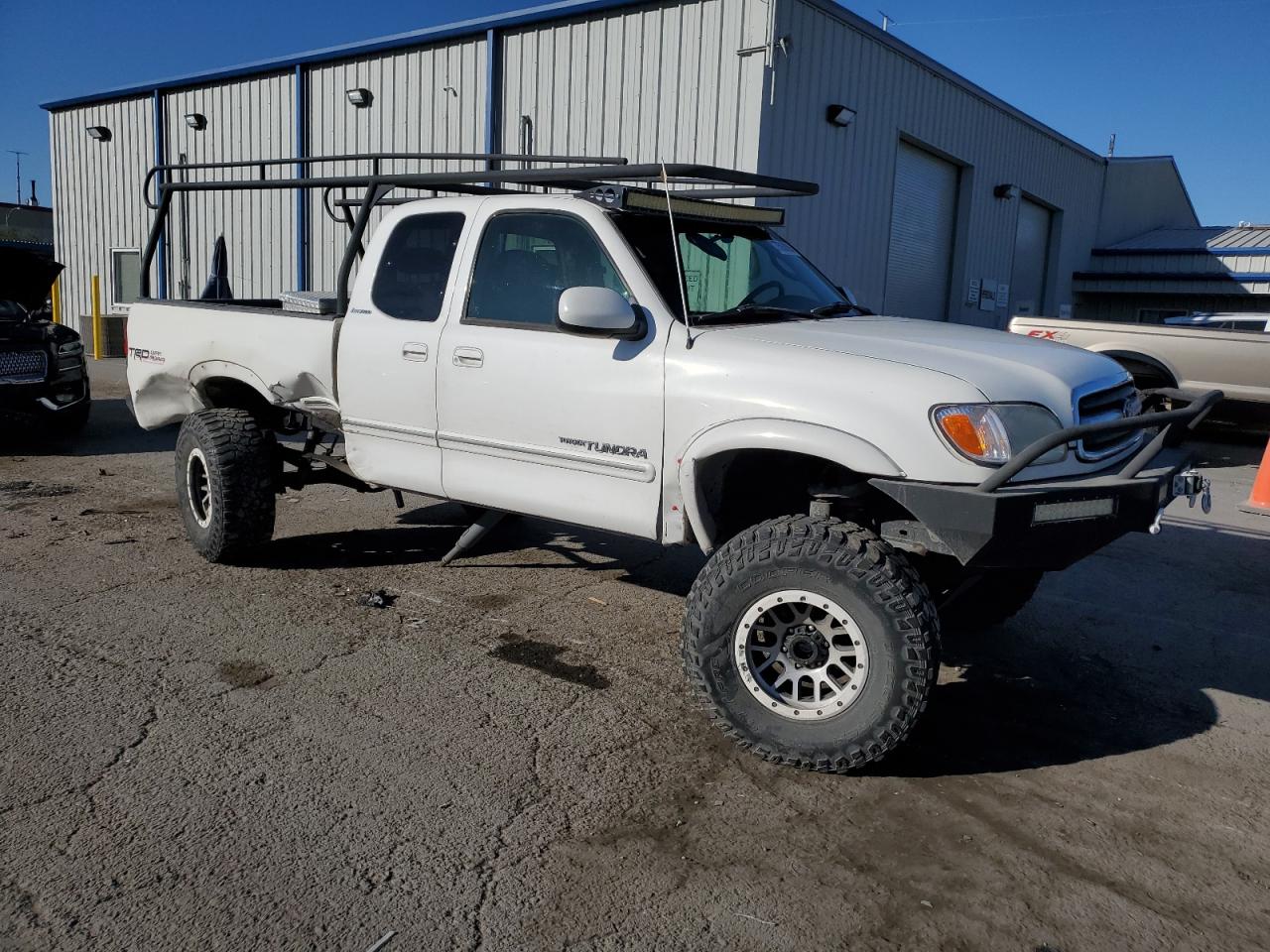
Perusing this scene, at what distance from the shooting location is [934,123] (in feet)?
50.2

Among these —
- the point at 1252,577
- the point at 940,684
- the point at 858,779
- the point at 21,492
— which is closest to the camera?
the point at 858,779

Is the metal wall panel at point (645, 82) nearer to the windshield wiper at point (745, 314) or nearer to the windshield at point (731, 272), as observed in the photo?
the windshield at point (731, 272)

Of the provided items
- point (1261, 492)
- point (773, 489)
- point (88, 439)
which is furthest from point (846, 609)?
point (88, 439)

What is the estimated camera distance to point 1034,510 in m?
3.35

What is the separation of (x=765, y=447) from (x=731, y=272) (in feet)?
4.08

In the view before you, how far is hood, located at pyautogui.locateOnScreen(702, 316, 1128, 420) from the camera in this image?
142 inches

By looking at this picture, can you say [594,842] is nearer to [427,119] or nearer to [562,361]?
[562,361]

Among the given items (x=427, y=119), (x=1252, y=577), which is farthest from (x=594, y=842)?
(x=427, y=119)

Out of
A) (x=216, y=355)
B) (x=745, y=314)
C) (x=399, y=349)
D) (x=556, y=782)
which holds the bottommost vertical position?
(x=556, y=782)

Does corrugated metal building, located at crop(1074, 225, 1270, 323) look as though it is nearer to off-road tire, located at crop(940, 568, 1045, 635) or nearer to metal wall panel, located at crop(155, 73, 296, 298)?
metal wall panel, located at crop(155, 73, 296, 298)

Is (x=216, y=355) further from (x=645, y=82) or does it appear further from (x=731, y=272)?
(x=645, y=82)

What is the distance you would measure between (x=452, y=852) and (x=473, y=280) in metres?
2.70

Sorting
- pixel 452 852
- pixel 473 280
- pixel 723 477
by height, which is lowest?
pixel 452 852

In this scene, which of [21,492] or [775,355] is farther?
[21,492]
